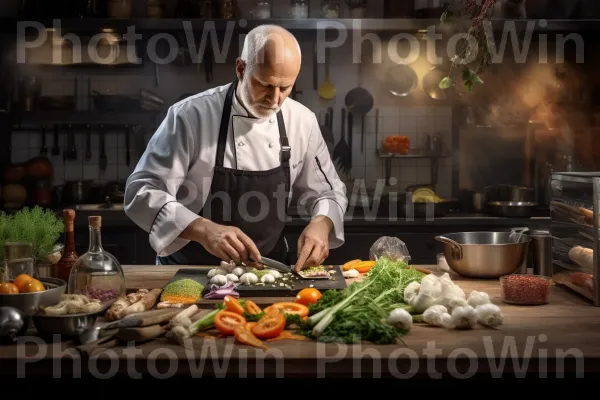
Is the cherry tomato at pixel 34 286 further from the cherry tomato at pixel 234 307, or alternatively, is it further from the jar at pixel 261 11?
the jar at pixel 261 11

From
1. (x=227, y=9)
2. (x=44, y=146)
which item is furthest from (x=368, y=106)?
(x=44, y=146)

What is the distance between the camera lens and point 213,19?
579 centimetres

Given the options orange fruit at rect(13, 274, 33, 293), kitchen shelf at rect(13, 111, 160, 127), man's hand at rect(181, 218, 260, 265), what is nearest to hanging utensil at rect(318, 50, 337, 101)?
kitchen shelf at rect(13, 111, 160, 127)

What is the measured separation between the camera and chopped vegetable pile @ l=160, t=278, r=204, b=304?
8.98 ft

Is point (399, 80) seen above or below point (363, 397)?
above

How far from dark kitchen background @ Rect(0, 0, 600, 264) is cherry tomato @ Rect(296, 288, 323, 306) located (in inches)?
135

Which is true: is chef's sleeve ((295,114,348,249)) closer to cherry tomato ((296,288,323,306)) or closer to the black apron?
the black apron

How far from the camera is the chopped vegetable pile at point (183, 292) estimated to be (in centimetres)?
274

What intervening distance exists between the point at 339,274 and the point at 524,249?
753 mm

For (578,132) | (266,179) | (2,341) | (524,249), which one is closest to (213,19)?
(266,179)

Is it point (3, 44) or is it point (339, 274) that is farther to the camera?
point (3, 44)

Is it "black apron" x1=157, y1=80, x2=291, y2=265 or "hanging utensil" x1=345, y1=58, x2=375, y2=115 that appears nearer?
"black apron" x1=157, y1=80, x2=291, y2=265

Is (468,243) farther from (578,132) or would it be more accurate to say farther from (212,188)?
(578,132)

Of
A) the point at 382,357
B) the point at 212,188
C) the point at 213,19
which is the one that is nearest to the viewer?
the point at 382,357
